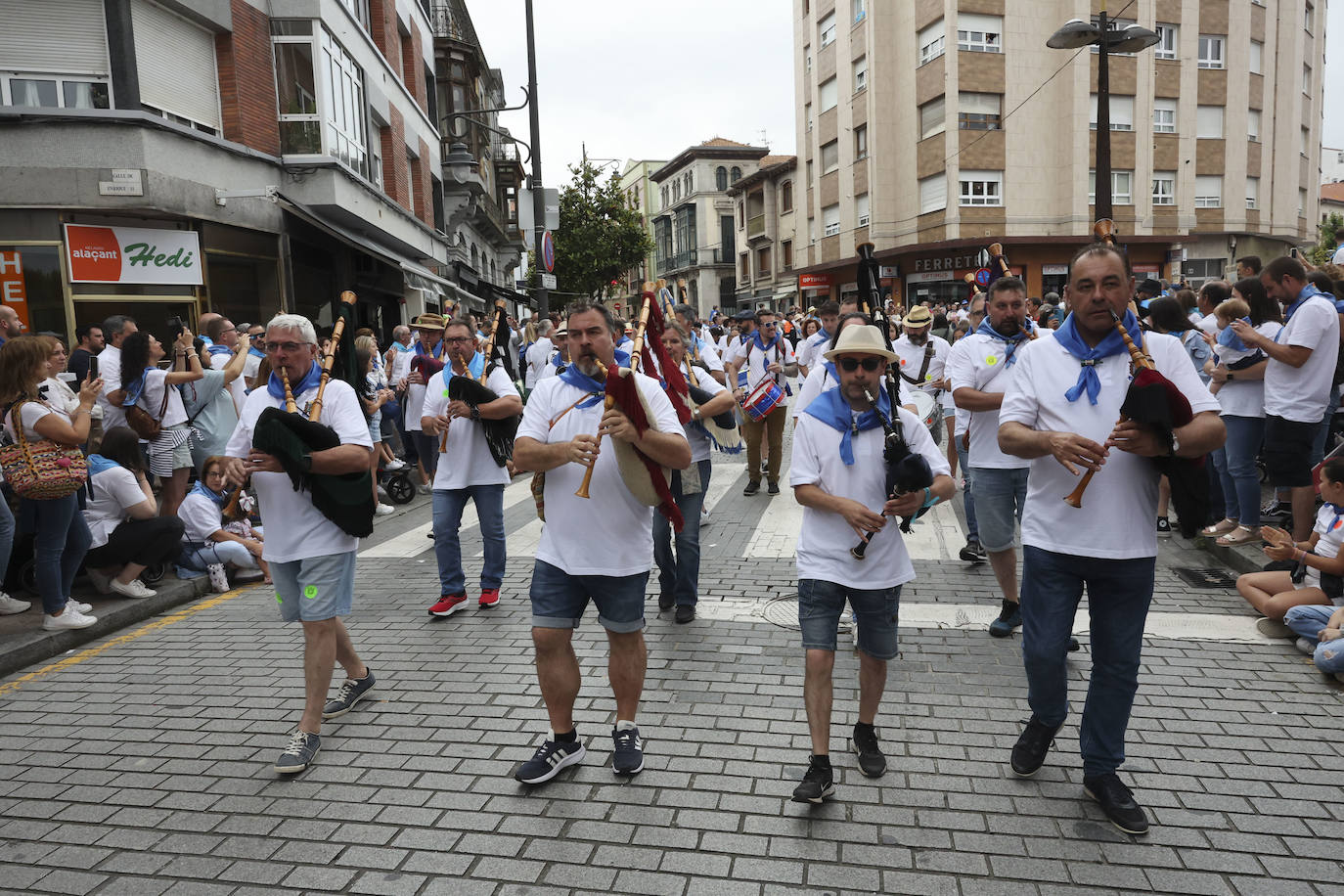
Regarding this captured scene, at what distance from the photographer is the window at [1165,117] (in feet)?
112

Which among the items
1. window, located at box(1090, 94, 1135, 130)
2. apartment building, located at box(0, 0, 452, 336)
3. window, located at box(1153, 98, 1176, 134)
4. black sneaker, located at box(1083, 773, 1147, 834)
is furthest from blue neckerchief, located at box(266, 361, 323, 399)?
window, located at box(1153, 98, 1176, 134)

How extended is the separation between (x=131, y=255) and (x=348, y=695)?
1040 centimetres

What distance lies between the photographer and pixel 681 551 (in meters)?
5.99

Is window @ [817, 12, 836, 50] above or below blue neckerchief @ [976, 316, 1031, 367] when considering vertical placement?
above

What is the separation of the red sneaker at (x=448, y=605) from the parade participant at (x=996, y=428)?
11.6ft

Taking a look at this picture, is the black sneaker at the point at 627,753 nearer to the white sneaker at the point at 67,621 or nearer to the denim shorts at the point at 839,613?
the denim shorts at the point at 839,613

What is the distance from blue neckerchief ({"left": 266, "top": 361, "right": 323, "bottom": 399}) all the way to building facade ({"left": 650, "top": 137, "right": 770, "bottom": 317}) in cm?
6358

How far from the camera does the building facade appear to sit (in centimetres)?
7012

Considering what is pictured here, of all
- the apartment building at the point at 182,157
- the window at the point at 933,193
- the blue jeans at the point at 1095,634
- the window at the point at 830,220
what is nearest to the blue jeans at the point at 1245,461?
the blue jeans at the point at 1095,634

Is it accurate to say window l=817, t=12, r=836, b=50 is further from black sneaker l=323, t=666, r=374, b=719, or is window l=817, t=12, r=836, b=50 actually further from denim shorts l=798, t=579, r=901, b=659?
denim shorts l=798, t=579, r=901, b=659

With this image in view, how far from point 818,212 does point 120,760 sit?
41075 millimetres

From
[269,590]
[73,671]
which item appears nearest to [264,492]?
[73,671]

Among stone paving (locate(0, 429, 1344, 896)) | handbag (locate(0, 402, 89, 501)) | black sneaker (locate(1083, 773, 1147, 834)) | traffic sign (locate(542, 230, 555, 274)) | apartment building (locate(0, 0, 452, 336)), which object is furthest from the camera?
traffic sign (locate(542, 230, 555, 274))

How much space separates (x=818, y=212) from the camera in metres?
42.2
